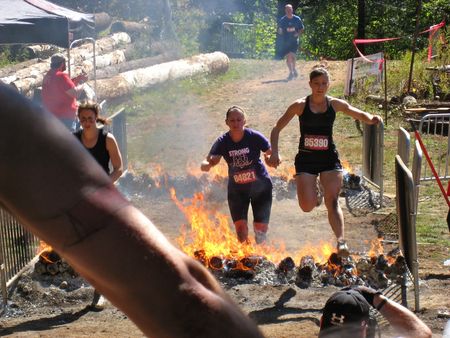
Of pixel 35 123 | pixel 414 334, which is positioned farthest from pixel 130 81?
pixel 35 123

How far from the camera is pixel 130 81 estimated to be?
2055 cm

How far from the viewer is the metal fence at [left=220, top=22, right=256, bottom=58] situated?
97.5 ft

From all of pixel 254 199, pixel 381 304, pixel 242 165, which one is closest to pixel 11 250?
pixel 242 165

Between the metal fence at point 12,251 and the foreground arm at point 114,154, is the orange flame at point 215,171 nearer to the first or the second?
the metal fence at point 12,251

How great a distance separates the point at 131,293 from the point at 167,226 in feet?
33.2

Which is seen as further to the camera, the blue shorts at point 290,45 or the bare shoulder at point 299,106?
the blue shorts at point 290,45

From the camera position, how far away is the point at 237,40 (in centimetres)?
3034

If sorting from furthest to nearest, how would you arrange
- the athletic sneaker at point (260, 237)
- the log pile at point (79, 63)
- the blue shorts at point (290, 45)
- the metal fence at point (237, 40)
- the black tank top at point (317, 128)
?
the metal fence at point (237, 40) < the blue shorts at point (290, 45) < the log pile at point (79, 63) < the athletic sneaker at point (260, 237) < the black tank top at point (317, 128)

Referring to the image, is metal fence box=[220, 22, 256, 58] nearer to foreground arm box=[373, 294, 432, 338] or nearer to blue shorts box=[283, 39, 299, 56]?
blue shorts box=[283, 39, 299, 56]

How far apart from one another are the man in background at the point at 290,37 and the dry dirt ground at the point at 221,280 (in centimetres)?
335

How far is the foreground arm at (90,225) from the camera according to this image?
2.84ft

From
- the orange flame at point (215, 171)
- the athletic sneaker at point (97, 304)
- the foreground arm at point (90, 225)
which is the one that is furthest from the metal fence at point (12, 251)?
the foreground arm at point (90, 225)

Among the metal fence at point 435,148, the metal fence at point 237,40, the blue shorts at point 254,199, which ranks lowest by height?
the metal fence at point 237,40

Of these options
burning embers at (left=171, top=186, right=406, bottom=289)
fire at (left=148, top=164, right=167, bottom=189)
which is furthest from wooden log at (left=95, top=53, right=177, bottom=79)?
burning embers at (left=171, top=186, right=406, bottom=289)
